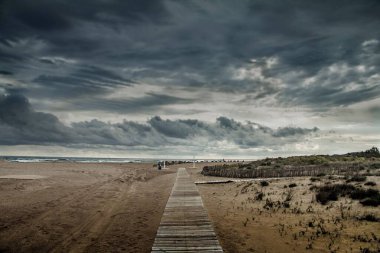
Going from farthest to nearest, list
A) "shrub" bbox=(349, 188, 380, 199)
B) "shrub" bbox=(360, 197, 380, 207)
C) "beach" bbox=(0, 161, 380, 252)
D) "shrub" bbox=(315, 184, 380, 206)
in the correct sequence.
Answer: "shrub" bbox=(349, 188, 380, 199), "shrub" bbox=(315, 184, 380, 206), "shrub" bbox=(360, 197, 380, 207), "beach" bbox=(0, 161, 380, 252)

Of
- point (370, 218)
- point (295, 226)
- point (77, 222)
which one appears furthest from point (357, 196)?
point (77, 222)

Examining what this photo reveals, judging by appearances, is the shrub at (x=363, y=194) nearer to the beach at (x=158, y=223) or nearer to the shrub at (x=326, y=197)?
the beach at (x=158, y=223)

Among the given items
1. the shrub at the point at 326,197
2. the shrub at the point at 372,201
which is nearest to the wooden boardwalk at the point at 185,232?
the shrub at the point at 326,197

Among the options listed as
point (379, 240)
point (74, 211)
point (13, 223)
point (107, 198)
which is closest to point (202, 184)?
point (107, 198)

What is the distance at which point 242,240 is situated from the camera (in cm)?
1045

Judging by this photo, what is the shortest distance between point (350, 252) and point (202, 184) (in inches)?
792

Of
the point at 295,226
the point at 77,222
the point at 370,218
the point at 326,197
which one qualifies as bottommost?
the point at 77,222

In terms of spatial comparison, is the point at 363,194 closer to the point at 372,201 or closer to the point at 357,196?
the point at 357,196

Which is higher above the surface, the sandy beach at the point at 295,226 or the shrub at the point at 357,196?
the shrub at the point at 357,196

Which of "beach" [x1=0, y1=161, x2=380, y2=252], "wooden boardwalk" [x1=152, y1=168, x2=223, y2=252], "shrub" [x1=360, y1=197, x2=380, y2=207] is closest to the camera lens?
"wooden boardwalk" [x1=152, y1=168, x2=223, y2=252]

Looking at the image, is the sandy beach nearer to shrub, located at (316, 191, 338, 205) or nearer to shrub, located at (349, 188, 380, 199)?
shrub, located at (316, 191, 338, 205)

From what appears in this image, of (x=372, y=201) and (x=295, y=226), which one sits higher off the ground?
(x=372, y=201)

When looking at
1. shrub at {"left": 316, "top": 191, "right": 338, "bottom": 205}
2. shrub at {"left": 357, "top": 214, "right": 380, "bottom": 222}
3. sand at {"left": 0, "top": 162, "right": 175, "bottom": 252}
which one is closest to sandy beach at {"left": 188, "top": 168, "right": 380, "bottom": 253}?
shrub at {"left": 357, "top": 214, "right": 380, "bottom": 222}

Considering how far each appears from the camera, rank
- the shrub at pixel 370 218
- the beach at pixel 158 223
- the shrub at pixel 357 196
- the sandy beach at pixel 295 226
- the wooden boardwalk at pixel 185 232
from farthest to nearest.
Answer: the shrub at pixel 357 196, the shrub at pixel 370 218, the beach at pixel 158 223, the sandy beach at pixel 295 226, the wooden boardwalk at pixel 185 232
